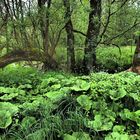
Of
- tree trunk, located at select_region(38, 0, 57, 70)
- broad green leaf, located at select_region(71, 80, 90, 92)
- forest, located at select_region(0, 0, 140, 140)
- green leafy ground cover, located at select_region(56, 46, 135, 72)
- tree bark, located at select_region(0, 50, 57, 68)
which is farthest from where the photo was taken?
green leafy ground cover, located at select_region(56, 46, 135, 72)

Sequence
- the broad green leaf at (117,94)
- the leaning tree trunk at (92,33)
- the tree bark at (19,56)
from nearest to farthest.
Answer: the broad green leaf at (117,94) < the tree bark at (19,56) < the leaning tree trunk at (92,33)

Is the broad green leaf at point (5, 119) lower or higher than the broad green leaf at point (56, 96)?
lower

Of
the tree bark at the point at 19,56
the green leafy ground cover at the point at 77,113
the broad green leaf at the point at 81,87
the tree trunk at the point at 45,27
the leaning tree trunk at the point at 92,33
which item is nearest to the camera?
the green leafy ground cover at the point at 77,113

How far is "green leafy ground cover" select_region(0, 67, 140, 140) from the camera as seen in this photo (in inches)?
127

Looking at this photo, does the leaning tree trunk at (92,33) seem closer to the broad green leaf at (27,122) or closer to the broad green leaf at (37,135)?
the broad green leaf at (27,122)

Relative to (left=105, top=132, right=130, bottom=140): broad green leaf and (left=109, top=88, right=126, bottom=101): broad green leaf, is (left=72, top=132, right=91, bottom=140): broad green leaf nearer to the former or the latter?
(left=105, top=132, right=130, bottom=140): broad green leaf

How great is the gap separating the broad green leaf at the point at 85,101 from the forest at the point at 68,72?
11mm

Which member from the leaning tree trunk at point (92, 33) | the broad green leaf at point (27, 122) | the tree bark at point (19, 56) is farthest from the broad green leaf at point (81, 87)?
the leaning tree trunk at point (92, 33)

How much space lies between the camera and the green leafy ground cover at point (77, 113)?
10.6ft

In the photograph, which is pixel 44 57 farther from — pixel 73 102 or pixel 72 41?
pixel 73 102

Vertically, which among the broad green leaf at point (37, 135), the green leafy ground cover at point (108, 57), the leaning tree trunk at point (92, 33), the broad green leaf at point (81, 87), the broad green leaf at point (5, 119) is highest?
the leaning tree trunk at point (92, 33)

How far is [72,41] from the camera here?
7.88m

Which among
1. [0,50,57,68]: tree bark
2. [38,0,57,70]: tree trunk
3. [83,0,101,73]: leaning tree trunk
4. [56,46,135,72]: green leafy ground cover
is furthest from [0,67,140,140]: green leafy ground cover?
[56,46,135,72]: green leafy ground cover

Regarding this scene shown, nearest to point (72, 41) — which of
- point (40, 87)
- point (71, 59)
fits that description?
point (71, 59)
